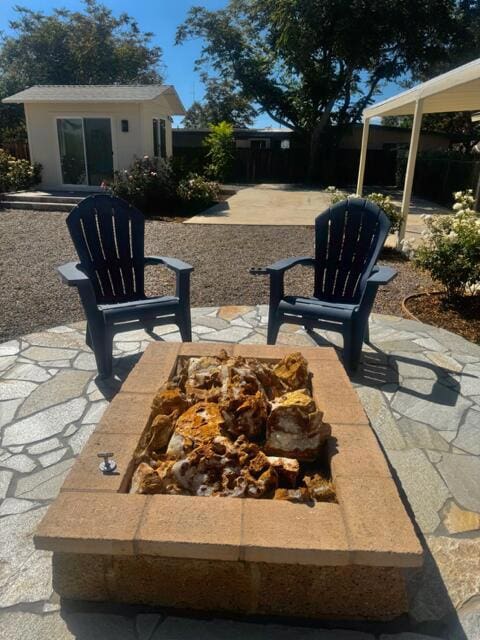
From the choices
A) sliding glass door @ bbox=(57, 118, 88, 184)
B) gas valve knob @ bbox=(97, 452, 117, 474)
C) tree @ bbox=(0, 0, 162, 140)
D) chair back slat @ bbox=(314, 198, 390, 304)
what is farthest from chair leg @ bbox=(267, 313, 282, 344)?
tree @ bbox=(0, 0, 162, 140)

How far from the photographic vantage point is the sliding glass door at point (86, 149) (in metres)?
Result: 11.6

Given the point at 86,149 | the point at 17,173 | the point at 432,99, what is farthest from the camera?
the point at 86,149

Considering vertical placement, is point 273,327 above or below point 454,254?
below

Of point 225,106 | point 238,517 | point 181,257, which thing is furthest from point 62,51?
point 238,517

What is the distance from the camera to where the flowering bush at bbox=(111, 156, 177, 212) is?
10359 millimetres

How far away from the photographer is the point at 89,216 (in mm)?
3438

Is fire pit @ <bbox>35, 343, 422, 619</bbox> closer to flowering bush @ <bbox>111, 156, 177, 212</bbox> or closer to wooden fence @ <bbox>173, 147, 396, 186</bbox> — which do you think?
flowering bush @ <bbox>111, 156, 177, 212</bbox>

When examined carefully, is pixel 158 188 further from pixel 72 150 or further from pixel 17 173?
pixel 17 173

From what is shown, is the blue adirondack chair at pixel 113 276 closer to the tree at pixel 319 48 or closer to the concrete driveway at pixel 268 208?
the concrete driveway at pixel 268 208

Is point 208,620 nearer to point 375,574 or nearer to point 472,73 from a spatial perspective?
point 375,574

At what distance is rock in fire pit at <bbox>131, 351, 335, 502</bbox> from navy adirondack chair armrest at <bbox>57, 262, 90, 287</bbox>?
977 mm

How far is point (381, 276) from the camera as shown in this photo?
3.01m

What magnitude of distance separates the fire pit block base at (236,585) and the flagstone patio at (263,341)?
46 millimetres

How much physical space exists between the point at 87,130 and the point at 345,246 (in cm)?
1018
